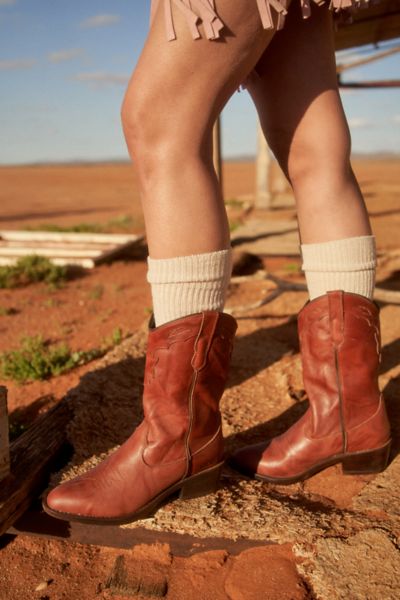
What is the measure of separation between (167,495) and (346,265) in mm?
668

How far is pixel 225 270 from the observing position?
Answer: 120 centimetres

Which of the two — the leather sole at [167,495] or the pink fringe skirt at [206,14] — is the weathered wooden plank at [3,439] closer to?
the leather sole at [167,495]

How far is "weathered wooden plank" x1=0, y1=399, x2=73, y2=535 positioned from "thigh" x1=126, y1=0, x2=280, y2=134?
2.78 feet

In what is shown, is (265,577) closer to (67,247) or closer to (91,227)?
(67,247)

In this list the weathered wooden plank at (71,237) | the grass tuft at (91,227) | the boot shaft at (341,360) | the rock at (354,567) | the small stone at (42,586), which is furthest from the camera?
the grass tuft at (91,227)

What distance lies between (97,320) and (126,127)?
206 centimetres

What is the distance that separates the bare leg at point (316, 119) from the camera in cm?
131

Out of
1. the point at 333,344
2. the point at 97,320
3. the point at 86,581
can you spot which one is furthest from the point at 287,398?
the point at 97,320

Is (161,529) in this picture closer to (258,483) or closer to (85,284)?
(258,483)

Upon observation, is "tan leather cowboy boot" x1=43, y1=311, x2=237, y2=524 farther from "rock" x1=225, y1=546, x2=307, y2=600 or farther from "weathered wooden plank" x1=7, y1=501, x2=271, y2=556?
"rock" x1=225, y1=546, x2=307, y2=600

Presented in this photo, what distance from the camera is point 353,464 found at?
1.35 meters

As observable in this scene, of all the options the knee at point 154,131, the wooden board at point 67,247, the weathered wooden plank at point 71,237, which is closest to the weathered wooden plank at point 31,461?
the knee at point 154,131

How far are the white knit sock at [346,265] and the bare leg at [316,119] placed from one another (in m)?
0.02

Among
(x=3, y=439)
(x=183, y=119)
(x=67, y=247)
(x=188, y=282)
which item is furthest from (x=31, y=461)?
(x=67, y=247)
